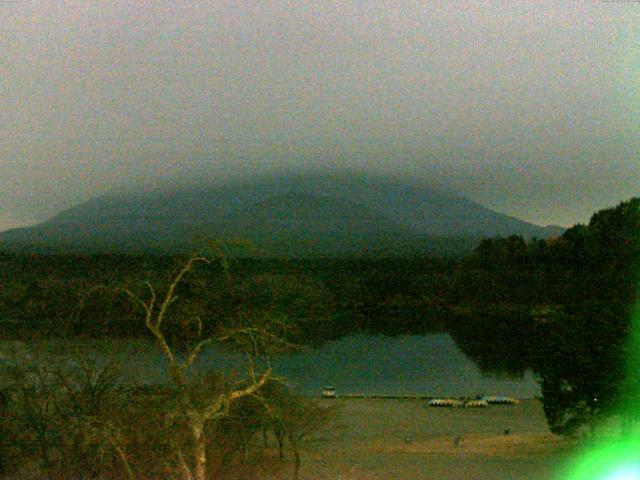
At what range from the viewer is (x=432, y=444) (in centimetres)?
1998

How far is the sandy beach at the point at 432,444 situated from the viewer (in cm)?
1429

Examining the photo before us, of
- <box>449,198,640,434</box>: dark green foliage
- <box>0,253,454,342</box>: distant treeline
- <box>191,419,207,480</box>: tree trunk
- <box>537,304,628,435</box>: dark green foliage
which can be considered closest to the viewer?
<box>191,419,207,480</box>: tree trunk

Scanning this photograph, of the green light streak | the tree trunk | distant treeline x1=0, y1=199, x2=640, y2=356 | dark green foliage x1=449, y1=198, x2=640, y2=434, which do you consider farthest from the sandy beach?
distant treeline x1=0, y1=199, x2=640, y2=356

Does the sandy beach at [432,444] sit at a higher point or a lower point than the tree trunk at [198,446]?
lower

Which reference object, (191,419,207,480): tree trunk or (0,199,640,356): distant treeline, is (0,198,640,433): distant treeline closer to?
(0,199,640,356): distant treeline

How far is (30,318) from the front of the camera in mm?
18656

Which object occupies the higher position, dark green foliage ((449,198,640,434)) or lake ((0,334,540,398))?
dark green foliage ((449,198,640,434))

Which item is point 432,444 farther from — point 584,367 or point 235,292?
point 235,292

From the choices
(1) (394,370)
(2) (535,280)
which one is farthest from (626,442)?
(2) (535,280)

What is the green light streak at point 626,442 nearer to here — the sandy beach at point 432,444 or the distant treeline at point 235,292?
the sandy beach at point 432,444

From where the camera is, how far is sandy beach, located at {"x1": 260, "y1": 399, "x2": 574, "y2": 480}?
46.9 feet

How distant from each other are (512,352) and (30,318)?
33458 mm

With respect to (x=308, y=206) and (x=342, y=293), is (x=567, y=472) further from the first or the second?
(x=308, y=206)

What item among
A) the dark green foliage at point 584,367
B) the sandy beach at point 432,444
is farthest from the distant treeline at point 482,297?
the sandy beach at point 432,444
